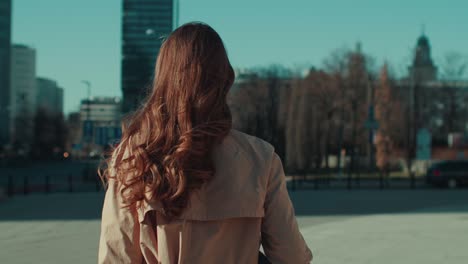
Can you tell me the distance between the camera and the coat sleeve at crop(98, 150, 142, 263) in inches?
77.7

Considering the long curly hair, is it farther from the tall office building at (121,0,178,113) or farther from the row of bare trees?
the row of bare trees

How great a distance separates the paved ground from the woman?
7.51 m

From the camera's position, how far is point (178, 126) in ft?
6.56

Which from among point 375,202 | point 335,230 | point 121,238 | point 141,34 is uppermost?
point 141,34

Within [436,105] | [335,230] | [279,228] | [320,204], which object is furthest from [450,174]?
[436,105]

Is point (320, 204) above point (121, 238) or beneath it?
beneath

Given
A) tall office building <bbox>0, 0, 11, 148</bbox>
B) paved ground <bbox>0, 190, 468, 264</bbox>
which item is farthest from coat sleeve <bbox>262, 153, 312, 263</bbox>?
tall office building <bbox>0, 0, 11, 148</bbox>

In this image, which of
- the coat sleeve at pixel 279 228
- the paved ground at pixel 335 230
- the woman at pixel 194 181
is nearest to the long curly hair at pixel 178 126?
the woman at pixel 194 181

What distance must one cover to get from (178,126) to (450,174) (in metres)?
31.5

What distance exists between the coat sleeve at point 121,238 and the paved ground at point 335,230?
Answer: 7.60 m

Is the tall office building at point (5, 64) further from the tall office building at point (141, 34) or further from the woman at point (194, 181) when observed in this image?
the woman at point (194, 181)

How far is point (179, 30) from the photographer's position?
2.09m

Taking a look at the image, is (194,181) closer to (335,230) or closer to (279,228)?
(279,228)

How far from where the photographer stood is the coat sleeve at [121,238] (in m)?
1.97
